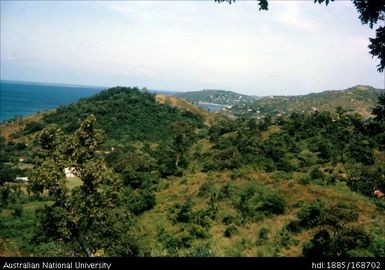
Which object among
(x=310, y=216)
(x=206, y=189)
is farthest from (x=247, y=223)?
(x=206, y=189)

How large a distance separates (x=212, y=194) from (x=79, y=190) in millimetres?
27942

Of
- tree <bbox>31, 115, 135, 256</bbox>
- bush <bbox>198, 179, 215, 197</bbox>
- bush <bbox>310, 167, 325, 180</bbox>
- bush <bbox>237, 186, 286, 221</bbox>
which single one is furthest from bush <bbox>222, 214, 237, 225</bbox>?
tree <bbox>31, 115, 135, 256</bbox>

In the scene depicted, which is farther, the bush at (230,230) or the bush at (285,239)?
the bush at (230,230)

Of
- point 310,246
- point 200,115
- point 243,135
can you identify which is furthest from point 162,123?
point 310,246

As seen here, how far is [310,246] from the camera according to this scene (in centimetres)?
2825

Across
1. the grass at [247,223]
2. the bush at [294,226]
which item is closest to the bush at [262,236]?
the grass at [247,223]

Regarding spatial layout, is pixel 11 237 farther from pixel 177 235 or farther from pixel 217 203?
pixel 217 203

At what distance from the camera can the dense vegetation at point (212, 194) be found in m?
19.4

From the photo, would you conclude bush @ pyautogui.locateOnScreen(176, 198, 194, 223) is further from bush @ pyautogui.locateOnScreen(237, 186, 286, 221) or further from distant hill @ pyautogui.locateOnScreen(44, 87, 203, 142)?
distant hill @ pyautogui.locateOnScreen(44, 87, 203, 142)

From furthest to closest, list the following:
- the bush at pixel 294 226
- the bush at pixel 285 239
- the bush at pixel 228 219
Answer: the bush at pixel 228 219, the bush at pixel 294 226, the bush at pixel 285 239

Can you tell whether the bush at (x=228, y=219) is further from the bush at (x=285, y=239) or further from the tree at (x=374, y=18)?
the tree at (x=374, y=18)

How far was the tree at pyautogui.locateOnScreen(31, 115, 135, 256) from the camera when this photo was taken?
18.6 meters

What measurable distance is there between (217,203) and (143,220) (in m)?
8.85

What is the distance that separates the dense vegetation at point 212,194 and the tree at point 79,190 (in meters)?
0.05
